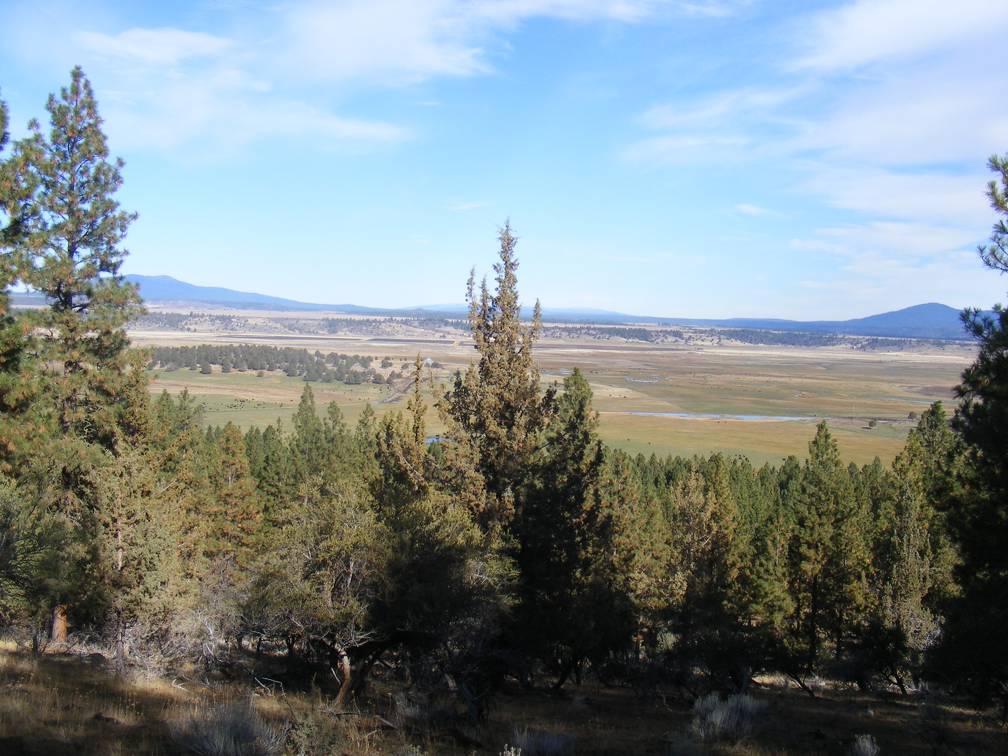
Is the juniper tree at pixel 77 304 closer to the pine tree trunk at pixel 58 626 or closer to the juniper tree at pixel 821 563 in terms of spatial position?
the pine tree trunk at pixel 58 626

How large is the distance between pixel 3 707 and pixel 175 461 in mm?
18465

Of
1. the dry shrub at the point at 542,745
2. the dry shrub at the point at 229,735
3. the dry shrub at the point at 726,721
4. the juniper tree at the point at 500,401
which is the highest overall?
the juniper tree at the point at 500,401

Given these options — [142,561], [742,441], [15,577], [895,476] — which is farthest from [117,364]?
[742,441]

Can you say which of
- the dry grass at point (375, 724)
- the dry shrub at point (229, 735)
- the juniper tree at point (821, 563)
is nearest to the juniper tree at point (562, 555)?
the dry grass at point (375, 724)

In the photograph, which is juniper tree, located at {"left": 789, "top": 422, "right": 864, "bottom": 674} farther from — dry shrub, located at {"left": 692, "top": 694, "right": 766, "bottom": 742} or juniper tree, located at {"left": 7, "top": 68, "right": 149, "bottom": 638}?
juniper tree, located at {"left": 7, "top": 68, "right": 149, "bottom": 638}

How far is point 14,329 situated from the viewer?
16.2 m

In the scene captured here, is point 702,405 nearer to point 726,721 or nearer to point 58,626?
point 58,626

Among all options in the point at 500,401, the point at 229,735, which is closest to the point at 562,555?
the point at 500,401

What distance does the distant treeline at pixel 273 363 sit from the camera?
167m

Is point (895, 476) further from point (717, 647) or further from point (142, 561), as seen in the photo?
point (142, 561)

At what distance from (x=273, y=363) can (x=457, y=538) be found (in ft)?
595

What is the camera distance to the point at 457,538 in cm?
1387

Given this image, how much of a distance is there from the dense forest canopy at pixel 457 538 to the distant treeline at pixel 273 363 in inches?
5213

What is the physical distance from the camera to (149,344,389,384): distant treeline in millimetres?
167375
